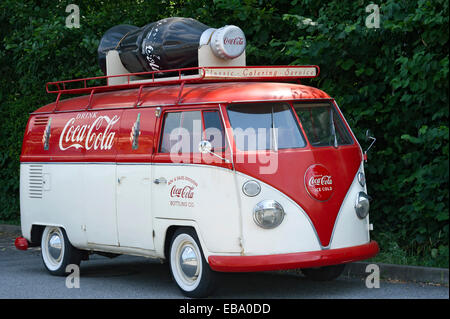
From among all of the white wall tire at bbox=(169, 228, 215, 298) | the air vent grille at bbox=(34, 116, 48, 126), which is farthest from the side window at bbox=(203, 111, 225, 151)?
the air vent grille at bbox=(34, 116, 48, 126)

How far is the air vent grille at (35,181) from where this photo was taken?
12344 mm

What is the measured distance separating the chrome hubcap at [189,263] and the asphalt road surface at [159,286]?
→ 277mm

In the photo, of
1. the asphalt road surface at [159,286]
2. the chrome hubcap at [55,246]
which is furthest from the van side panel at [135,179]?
the chrome hubcap at [55,246]

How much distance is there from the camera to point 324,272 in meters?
10.7

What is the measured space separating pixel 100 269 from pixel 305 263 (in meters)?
4.24

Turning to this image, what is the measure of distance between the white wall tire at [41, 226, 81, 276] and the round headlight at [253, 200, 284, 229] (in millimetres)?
3461

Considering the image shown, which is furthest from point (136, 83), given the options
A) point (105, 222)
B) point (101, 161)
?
point (105, 222)

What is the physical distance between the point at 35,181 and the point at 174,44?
114 inches

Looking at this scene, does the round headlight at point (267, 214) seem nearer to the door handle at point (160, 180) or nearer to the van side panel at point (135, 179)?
the door handle at point (160, 180)

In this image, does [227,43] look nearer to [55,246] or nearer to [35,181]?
[35,181]

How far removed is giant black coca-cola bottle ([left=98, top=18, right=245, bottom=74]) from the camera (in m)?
10.6

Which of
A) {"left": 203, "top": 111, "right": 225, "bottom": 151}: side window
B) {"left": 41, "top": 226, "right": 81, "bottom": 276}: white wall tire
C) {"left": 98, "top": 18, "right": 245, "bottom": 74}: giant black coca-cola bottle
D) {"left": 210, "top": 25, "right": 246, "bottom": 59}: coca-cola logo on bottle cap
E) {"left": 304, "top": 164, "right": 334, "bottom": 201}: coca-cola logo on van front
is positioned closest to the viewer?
{"left": 304, "top": 164, "right": 334, "bottom": 201}: coca-cola logo on van front

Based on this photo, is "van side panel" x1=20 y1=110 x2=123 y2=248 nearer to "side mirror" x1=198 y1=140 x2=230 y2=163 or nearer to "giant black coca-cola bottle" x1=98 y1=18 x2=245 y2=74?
"giant black coca-cola bottle" x1=98 y1=18 x2=245 y2=74

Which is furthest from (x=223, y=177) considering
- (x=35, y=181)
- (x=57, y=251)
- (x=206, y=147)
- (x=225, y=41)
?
(x=35, y=181)
